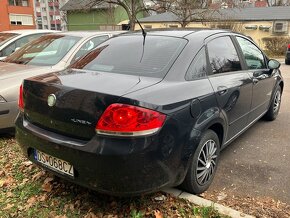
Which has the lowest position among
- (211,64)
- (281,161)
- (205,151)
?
(281,161)

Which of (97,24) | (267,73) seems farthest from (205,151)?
(97,24)

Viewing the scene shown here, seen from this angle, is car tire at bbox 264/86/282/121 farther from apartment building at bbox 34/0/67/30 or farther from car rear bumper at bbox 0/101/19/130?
apartment building at bbox 34/0/67/30

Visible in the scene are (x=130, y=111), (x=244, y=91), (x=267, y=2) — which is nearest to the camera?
(x=130, y=111)

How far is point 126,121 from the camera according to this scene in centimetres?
250

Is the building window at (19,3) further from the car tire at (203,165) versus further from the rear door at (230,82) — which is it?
the car tire at (203,165)

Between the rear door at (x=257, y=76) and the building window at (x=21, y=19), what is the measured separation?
158 ft

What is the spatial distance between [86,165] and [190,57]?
145cm

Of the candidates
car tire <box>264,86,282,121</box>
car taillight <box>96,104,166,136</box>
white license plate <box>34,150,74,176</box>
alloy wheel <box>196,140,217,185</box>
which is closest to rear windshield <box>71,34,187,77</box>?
car taillight <box>96,104,166,136</box>

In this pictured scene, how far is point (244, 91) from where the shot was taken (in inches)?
159

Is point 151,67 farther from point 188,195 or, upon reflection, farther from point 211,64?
point 188,195

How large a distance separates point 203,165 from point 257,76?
5.95ft

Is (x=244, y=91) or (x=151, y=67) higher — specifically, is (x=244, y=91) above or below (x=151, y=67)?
below

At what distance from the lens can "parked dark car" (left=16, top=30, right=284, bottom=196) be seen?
8.32 feet

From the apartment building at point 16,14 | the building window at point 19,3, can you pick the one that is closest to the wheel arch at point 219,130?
the apartment building at point 16,14
